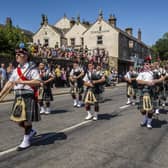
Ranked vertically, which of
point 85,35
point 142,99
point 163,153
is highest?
point 85,35

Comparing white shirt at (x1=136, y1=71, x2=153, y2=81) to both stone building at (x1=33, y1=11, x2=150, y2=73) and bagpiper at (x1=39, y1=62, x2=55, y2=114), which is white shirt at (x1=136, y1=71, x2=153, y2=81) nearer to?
bagpiper at (x1=39, y1=62, x2=55, y2=114)

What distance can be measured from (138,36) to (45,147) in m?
73.4

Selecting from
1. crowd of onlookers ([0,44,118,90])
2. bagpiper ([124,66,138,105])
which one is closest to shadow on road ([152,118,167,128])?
bagpiper ([124,66,138,105])

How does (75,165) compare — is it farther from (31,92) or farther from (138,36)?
(138,36)

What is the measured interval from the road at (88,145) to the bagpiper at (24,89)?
1.90 feet

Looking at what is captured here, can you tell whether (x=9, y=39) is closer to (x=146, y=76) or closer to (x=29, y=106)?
(x=146, y=76)

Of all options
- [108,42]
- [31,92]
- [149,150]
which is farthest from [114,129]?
[108,42]

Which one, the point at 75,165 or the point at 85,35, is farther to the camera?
the point at 85,35

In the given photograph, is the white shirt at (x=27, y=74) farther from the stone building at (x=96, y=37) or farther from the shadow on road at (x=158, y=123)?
the stone building at (x=96, y=37)

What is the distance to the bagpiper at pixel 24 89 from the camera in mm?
6770

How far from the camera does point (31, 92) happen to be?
6898mm

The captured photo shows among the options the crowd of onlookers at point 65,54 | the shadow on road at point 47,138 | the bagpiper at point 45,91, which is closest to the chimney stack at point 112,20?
the crowd of onlookers at point 65,54

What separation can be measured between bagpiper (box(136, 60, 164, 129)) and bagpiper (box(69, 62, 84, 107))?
534cm

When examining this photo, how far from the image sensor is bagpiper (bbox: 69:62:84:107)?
591 inches
